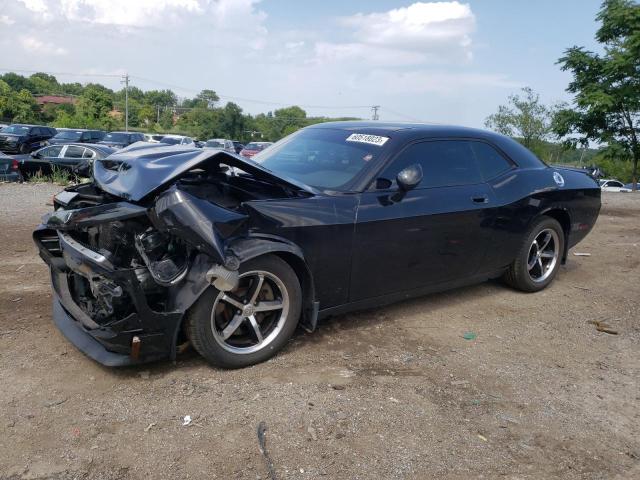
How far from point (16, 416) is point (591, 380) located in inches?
139

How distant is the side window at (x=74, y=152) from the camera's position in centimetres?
1650

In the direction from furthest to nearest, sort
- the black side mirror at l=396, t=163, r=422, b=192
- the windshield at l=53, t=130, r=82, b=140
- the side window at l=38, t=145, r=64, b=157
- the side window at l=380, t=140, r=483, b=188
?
the windshield at l=53, t=130, r=82, b=140 < the side window at l=38, t=145, r=64, b=157 < the side window at l=380, t=140, r=483, b=188 < the black side mirror at l=396, t=163, r=422, b=192

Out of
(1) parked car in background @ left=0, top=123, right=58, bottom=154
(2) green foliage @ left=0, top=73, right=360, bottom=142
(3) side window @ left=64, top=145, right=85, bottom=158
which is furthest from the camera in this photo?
(2) green foliage @ left=0, top=73, right=360, bottom=142

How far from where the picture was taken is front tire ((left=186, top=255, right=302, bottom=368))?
3121mm

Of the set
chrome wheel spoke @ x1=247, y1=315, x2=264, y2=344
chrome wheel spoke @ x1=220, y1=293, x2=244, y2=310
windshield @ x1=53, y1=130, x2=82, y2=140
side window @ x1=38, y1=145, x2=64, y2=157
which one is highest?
windshield @ x1=53, y1=130, x2=82, y2=140

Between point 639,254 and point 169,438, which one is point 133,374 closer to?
point 169,438

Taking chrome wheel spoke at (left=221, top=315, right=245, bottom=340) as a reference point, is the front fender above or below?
above

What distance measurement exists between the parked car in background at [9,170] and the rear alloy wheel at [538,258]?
13.9m

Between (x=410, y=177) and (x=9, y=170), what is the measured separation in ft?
46.3

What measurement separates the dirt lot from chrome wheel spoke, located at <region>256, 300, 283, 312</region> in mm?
375

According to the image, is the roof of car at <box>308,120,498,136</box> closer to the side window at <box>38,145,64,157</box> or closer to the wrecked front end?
the wrecked front end

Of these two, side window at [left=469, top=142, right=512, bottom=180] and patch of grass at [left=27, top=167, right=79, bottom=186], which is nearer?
side window at [left=469, top=142, right=512, bottom=180]

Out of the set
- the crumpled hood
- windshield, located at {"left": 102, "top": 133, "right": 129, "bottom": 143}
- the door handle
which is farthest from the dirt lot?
windshield, located at {"left": 102, "top": 133, "right": 129, "bottom": 143}

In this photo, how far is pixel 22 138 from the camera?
2495 centimetres
